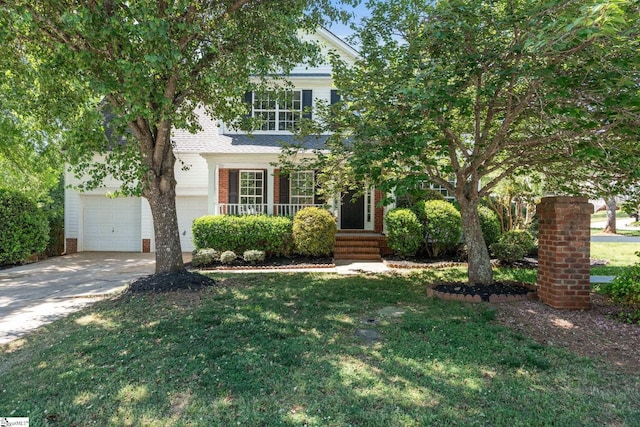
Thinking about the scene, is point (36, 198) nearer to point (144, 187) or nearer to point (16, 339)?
point (144, 187)

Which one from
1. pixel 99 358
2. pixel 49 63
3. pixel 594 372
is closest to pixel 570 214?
pixel 594 372

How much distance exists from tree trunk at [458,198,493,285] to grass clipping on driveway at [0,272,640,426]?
108 cm

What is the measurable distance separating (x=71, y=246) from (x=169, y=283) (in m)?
10.1

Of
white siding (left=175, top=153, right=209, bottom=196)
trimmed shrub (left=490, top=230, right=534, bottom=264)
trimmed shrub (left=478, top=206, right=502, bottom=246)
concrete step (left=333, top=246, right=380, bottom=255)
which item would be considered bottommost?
concrete step (left=333, top=246, right=380, bottom=255)

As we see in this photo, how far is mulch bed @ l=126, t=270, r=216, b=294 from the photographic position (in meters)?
7.02

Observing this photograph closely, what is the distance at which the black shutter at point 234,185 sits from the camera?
46.1 feet

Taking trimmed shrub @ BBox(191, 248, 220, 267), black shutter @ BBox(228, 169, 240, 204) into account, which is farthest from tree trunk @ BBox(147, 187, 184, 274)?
black shutter @ BBox(228, 169, 240, 204)

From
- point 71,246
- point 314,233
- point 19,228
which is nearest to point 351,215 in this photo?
point 314,233

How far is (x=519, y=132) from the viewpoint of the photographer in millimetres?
6922

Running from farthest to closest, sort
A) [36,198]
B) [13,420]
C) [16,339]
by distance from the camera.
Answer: [36,198]
[16,339]
[13,420]

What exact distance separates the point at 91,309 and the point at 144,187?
2.48 metres

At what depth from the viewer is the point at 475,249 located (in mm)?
6805

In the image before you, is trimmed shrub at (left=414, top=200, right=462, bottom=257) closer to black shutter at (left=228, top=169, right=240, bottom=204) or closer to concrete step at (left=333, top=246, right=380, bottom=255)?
concrete step at (left=333, top=246, right=380, bottom=255)

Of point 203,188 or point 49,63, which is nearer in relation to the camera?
point 49,63
